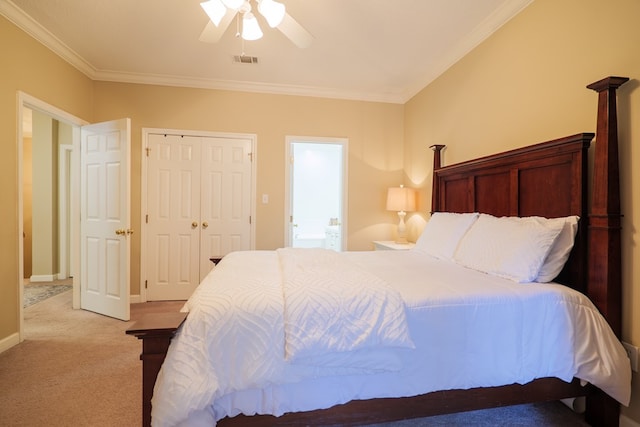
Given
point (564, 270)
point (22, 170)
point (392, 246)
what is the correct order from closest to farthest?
point (564, 270), point (22, 170), point (392, 246)

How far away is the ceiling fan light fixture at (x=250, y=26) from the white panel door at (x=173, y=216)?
2.02 meters

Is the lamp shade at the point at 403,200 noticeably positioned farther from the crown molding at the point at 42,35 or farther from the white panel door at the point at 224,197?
the crown molding at the point at 42,35

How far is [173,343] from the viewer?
4.02 ft

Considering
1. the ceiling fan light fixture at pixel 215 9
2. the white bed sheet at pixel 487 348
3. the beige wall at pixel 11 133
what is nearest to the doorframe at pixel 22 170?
the beige wall at pixel 11 133

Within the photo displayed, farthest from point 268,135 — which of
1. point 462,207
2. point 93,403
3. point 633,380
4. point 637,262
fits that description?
point 633,380

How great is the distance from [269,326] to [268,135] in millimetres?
3085

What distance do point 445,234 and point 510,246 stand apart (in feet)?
2.21

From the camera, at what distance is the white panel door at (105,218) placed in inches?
122

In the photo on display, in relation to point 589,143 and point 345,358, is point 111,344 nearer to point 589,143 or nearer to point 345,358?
point 345,358

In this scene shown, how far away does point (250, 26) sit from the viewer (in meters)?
2.03

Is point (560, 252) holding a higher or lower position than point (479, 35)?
lower

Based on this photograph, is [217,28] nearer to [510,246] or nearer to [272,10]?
[272,10]

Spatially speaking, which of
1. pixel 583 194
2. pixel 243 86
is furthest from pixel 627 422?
pixel 243 86

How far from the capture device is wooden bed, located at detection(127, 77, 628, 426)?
130 cm
